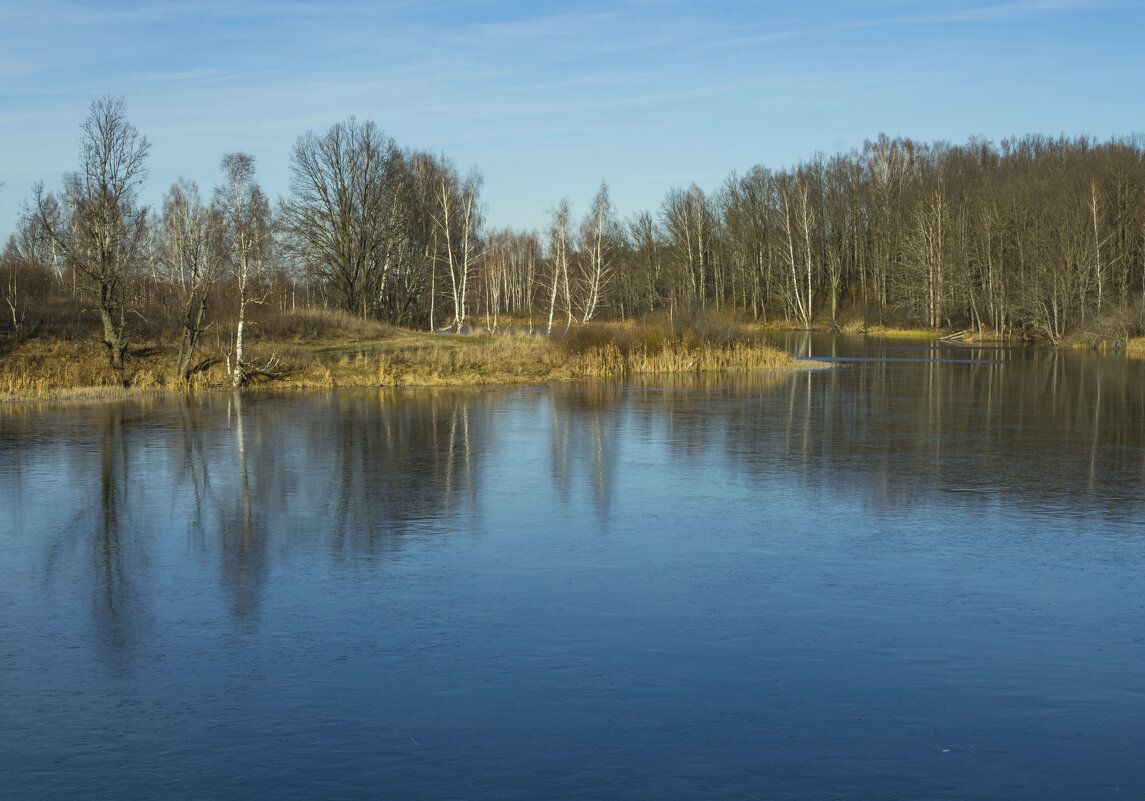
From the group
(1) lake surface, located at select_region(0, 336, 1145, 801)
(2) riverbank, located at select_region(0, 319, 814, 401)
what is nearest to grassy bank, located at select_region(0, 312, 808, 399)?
(2) riverbank, located at select_region(0, 319, 814, 401)

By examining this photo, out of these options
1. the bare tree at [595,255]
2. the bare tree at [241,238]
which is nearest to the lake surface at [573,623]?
the bare tree at [241,238]

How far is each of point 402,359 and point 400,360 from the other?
0.27 feet

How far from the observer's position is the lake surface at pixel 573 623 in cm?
560

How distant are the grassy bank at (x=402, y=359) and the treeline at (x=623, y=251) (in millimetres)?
1220

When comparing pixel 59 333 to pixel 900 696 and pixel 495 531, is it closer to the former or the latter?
pixel 495 531

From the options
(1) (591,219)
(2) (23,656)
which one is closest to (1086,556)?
(2) (23,656)

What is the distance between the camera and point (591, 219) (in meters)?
66.8

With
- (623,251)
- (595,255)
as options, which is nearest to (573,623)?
(595,255)

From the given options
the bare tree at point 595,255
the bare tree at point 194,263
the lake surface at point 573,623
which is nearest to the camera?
the lake surface at point 573,623

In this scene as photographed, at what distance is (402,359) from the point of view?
121 ft

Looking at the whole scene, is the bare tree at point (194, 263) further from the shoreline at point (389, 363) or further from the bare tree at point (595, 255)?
the bare tree at point (595, 255)

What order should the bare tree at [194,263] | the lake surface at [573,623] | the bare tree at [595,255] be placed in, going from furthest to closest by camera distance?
1. the bare tree at [595,255]
2. the bare tree at [194,263]
3. the lake surface at [573,623]

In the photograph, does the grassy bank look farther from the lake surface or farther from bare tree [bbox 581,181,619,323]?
the lake surface

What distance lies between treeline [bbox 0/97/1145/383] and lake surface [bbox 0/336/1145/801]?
68.0 feet
